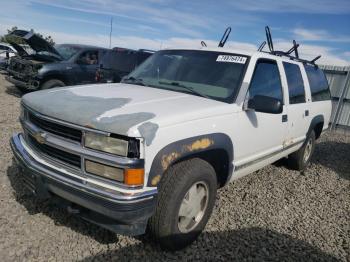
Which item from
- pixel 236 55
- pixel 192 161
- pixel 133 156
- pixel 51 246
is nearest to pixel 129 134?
pixel 133 156

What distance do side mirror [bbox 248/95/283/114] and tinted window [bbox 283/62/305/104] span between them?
1.39 metres

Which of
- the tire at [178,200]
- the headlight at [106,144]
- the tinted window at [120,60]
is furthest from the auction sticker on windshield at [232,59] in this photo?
the tinted window at [120,60]

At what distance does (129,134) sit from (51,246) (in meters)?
1.41

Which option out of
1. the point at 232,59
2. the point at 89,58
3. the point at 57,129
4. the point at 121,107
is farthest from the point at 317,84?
the point at 89,58

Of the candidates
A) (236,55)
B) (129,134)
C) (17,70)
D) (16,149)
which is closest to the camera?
(129,134)

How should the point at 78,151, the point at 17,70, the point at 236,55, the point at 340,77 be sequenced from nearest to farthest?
the point at 78,151 < the point at 236,55 < the point at 17,70 < the point at 340,77

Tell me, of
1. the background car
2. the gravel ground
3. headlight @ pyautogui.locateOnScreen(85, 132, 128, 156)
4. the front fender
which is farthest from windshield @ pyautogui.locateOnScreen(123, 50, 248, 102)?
the background car

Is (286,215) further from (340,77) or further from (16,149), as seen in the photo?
(340,77)

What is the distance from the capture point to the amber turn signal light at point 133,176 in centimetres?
243

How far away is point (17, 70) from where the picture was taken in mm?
9750

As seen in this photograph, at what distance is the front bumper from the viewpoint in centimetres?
246

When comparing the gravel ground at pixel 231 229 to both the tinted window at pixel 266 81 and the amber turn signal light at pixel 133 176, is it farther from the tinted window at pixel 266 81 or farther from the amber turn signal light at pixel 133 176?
the tinted window at pixel 266 81

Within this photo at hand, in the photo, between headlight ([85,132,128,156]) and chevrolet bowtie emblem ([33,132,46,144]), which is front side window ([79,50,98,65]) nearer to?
chevrolet bowtie emblem ([33,132,46,144])

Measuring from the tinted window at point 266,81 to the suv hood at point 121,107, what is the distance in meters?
0.61
